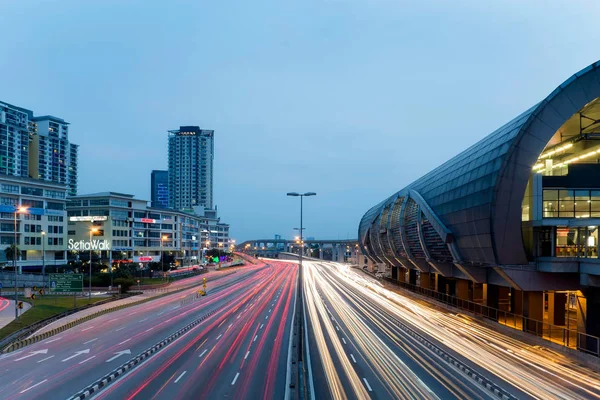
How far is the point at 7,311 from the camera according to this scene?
5444 cm

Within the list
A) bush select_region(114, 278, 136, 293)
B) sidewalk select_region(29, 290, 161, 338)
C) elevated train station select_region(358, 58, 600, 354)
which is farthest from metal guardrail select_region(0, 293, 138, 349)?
elevated train station select_region(358, 58, 600, 354)

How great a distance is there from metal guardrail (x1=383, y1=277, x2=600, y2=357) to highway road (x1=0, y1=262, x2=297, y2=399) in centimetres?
1857

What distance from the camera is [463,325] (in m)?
43.4

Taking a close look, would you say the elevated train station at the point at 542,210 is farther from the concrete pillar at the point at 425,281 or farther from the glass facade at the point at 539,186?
the concrete pillar at the point at 425,281

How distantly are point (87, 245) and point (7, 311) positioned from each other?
6276cm

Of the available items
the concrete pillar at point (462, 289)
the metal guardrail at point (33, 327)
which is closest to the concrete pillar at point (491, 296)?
the concrete pillar at point (462, 289)

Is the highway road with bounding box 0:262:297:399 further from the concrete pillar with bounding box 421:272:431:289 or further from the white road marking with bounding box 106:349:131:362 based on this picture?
the concrete pillar with bounding box 421:272:431:289

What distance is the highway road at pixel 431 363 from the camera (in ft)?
76.3

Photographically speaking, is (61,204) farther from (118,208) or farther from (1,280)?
(1,280)

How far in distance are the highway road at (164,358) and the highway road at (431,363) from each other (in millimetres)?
3391

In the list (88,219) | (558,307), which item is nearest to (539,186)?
(558,307)

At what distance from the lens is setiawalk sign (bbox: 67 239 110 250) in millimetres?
111938

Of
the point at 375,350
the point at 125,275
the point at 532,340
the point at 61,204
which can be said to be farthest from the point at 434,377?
the point at 61,204

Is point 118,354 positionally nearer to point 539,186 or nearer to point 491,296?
point 539,186
